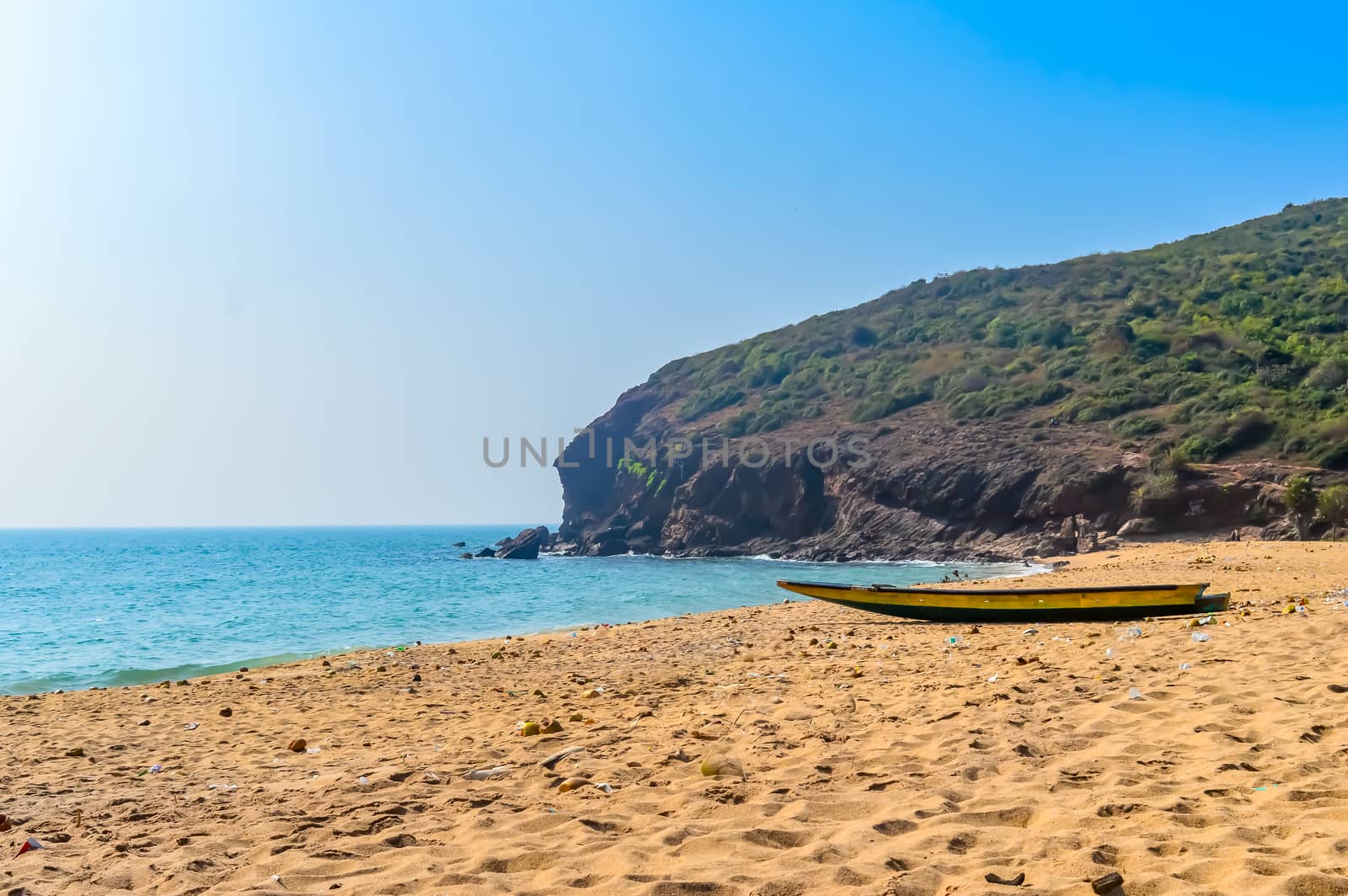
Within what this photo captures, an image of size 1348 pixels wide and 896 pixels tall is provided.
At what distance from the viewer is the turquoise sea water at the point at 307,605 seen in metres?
17.8

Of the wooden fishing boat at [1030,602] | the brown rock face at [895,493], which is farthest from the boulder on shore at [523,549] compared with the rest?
the wooden fishing boat at [1030,602]

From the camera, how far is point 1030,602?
12.3 m

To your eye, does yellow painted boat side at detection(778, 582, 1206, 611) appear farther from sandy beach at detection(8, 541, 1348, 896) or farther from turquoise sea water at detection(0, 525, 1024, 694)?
turquoise sea water at detection(0, 525, 1024, 694)

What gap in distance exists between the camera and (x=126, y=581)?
4453cm

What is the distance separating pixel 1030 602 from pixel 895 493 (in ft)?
135

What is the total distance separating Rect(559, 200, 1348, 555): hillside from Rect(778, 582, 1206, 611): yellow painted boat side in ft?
103

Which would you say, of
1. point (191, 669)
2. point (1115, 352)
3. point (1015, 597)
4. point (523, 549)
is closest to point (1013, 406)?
point (1115, 352)

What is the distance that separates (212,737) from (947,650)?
7.34 m

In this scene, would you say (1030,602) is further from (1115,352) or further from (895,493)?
(1115,352)

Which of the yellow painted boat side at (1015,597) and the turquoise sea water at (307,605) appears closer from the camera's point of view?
the yellow painted boat side at (1015,597)

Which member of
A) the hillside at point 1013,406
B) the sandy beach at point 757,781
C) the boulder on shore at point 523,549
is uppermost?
the hillside at point 1013,406

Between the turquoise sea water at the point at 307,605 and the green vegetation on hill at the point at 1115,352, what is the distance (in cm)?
1498

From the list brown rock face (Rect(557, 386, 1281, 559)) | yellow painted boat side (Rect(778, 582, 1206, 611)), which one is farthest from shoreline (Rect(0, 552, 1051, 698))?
brown rock face (Rect(557, 386, 1281, 559))

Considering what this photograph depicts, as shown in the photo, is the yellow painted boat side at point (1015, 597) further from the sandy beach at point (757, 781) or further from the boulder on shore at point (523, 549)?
the boulder on shore at point (523, 549)
